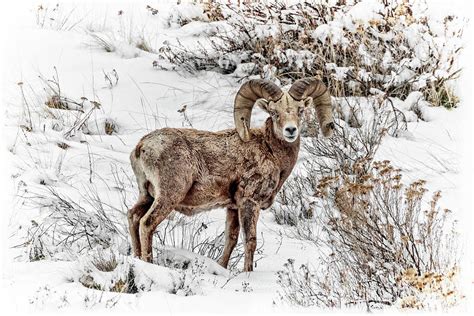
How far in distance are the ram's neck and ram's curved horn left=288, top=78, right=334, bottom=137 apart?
1.40ft

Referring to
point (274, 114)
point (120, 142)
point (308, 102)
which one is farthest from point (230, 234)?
point (120, 142)

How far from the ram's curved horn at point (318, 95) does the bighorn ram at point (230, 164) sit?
10 millimetres

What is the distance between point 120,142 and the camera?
13039 mm

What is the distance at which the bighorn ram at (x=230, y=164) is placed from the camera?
352 inches

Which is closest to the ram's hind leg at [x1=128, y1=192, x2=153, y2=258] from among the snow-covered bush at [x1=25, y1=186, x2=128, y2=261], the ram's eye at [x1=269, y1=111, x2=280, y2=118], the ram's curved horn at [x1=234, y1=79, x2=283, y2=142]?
the snow-covered bush at [x1=25, y1=186, x2=128, y2=261]

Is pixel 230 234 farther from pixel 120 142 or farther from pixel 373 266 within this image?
pixel 120 142

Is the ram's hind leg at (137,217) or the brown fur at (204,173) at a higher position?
the brown fur at (204,173)

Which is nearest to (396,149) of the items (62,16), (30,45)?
(30,45)

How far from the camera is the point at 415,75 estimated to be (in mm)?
14273

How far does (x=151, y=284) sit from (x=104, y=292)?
1.54 feet

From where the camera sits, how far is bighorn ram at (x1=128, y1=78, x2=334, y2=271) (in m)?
8.94

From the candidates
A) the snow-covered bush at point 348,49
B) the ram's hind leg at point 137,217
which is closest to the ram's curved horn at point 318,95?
the ram's hind leg at point 137,217

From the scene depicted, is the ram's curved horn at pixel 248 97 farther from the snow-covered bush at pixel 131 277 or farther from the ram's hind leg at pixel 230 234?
the snow-covered bush at pixel 131 277

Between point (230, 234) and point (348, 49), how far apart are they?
221 inches
